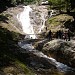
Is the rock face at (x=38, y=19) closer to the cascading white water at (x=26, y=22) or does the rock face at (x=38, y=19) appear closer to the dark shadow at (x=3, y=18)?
the cascading white water at (x=26, y=22)

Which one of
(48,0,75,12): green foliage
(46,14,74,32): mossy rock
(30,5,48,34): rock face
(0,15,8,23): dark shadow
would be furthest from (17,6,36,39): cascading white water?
(48,0,75,12): green foliage

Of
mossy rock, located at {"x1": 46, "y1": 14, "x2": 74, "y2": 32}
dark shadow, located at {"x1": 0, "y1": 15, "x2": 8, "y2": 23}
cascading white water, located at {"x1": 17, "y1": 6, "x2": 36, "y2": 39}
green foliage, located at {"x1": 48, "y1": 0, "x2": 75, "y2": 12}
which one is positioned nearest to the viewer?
mossy rock, located at {"x1": 46, "y1": 14, "x2": 74, "y2": 32}

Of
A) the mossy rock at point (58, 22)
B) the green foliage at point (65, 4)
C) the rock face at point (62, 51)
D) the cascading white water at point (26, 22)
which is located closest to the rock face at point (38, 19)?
the cascading white water at point (26, 22)

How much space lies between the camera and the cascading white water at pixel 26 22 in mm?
45650

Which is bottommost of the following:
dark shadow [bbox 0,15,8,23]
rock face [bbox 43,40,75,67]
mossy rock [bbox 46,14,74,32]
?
rock face [bbox 43,40,75,67]

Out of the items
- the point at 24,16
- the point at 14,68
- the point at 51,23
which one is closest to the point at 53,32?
the point at 51,23

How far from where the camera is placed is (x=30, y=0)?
3760 inches

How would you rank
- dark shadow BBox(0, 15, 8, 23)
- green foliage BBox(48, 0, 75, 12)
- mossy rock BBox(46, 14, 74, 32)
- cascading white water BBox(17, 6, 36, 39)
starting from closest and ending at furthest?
mossy rock BBox(46, 14, 74, 32) < cascading white water BBox(17, 6, 36, 39) < dark shadow BBox(0, 15, 8, 23) < green foliage BBox(48, 0, 75, 12)

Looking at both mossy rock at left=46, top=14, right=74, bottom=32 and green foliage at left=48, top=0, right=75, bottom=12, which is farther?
green foliage at left=48, top=0, right=75, bottom=12

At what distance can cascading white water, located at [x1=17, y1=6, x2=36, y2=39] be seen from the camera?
150ft

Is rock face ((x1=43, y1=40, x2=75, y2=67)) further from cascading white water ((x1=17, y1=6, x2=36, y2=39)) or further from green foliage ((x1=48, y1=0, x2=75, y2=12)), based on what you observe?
green foliage ((x1=48, y1=0, x2=75, y2=12))

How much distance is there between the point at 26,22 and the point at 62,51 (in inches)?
1033

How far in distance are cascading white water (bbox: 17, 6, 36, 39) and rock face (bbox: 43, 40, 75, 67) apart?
1461 centimetres

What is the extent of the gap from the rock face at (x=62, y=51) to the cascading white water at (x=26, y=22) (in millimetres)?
14608
